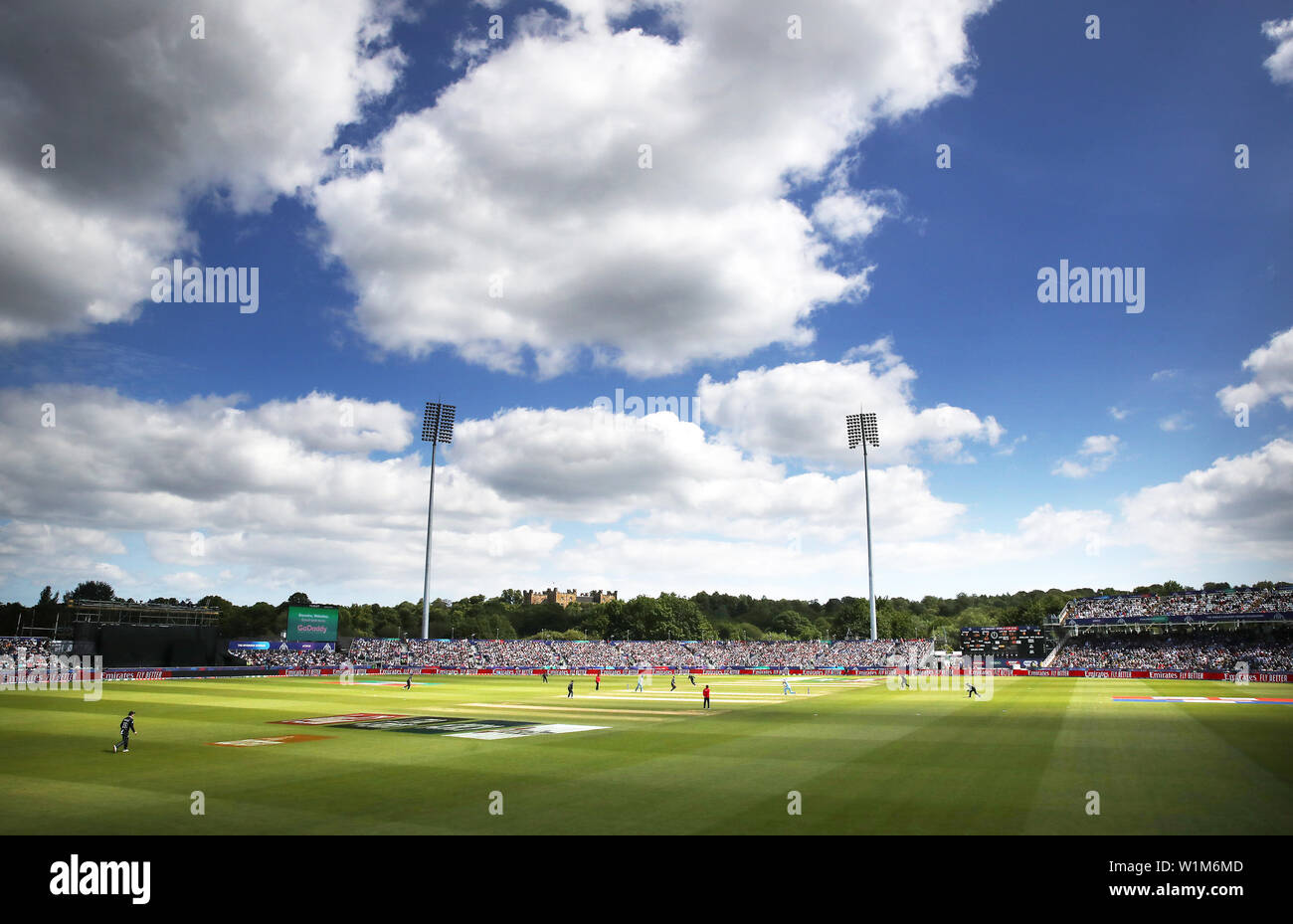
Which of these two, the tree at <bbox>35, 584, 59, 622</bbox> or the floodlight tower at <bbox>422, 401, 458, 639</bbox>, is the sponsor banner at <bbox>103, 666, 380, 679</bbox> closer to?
→ the floodlight tower at <bbox>422, 401, 458, 639</bbox>

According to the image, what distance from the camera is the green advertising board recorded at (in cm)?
9662

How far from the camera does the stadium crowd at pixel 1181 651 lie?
72.4 metres

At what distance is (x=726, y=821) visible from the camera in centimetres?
1531

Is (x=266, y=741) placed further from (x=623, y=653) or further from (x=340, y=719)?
(x=623, y=653)

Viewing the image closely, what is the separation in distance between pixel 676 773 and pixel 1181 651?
82.2 m

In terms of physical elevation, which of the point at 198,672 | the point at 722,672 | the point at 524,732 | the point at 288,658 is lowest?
the point at 722,672

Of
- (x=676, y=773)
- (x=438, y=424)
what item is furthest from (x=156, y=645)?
(x=676, y=773)

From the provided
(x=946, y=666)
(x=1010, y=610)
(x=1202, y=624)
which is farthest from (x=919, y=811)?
(x=1010, y=610)

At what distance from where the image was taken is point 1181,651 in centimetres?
7906

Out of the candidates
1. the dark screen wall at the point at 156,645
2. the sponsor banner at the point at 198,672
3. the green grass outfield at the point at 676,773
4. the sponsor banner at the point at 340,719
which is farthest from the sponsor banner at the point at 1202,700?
the dark screen wall at the point at 156,645

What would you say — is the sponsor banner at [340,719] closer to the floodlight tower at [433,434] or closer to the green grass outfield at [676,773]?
the green grass outfield at [676,773]
